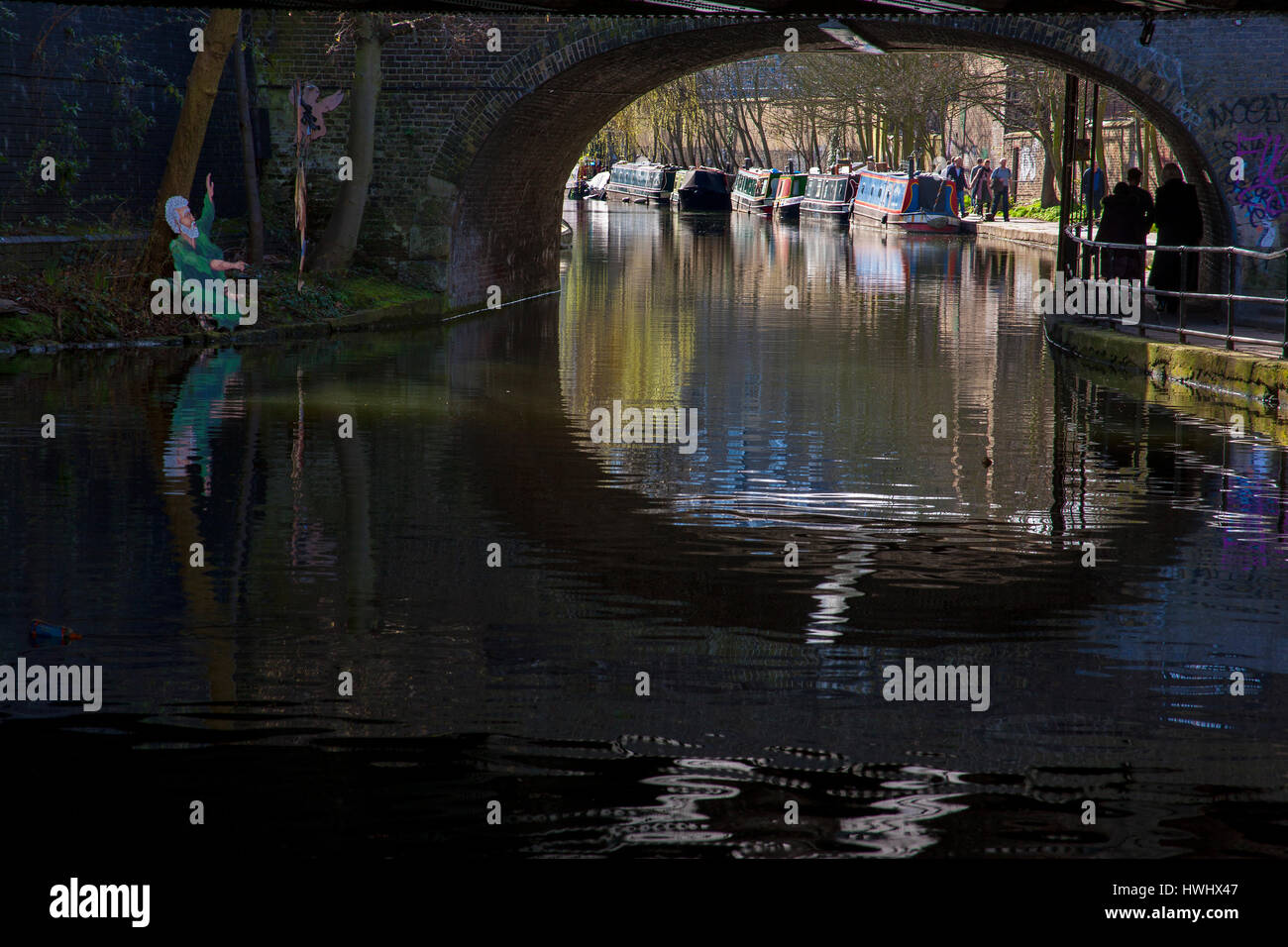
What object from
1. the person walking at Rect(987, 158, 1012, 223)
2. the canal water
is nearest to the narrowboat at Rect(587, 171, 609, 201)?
the person walking at Rect(987, 158, 1012, 223)

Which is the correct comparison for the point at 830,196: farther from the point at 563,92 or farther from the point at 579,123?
the point at 563,92

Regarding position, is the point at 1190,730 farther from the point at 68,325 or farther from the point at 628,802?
the point at 68,325

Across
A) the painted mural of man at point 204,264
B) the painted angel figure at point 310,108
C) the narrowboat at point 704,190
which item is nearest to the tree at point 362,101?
the painted angel figure at point 310,108

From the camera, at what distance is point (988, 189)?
1934 inches

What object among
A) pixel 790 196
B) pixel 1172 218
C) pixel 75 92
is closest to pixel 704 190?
pixel 790 196

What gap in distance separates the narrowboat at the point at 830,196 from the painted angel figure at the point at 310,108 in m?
33.9

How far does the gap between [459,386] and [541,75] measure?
6.46m

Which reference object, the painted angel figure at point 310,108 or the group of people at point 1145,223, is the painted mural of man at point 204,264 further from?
the group of people at point 1145,223

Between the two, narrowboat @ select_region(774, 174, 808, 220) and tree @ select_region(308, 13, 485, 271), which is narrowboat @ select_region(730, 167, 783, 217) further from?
tree @ select_region(308, 13, 485, 271)

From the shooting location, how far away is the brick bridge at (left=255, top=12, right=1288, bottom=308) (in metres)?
17.7

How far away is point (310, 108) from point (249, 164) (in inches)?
40.5

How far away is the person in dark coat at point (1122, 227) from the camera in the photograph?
16844 millimetres

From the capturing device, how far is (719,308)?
21203mm

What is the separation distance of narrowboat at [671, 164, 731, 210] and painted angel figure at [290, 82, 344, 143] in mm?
45311
